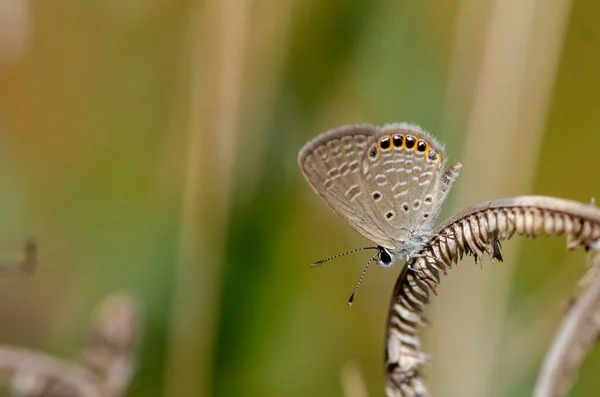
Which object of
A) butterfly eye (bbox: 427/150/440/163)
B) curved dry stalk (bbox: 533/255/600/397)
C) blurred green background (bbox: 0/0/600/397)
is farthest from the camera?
blurred green background (bbox: 0/0/600/397)

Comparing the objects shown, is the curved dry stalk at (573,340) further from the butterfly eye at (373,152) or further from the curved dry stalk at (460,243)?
the butterfly eye at (373,152)

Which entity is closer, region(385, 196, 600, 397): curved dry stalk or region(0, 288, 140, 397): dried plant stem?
region(385, 196, 600, 397): curved dry stalk

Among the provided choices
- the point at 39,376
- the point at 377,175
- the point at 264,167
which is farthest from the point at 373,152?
the point at 264,167

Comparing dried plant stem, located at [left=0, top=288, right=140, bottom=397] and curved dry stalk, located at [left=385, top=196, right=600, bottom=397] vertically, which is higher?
curved dry stalk, located at [left=385, top=196, right=600, bottom=397]

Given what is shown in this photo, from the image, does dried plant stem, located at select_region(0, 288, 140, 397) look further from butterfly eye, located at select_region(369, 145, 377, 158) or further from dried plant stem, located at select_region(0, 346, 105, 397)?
butterfly eye, located at select_region(369, 145, 377, 158)

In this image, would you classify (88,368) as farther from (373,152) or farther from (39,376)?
(373,152)

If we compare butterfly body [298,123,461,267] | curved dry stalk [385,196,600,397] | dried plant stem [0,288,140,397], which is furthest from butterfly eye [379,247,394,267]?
dried plant stem [0,288,140,397]

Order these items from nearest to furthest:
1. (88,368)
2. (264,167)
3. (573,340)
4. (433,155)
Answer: (573,340), (433,155), (88,368), (264,167)
